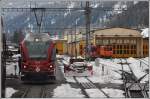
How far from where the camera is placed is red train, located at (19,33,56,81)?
40.0 feet

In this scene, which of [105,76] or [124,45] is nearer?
[105,76]

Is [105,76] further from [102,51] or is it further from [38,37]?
[102,51]

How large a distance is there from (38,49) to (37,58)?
0.35 m

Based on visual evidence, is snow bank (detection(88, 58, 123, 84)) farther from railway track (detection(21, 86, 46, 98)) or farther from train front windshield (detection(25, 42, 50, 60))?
railway track (detection(21, 86, 46, 98))

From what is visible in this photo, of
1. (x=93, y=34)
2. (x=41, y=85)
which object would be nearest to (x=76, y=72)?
(x=41, y=85)

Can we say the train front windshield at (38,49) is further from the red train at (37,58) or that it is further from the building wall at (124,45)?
the building wall at (124,45)

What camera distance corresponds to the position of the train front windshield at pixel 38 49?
12.6 meters

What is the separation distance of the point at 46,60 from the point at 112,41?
59.0 ft

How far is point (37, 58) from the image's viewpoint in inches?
493

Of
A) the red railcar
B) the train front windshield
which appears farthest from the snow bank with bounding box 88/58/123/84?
the red railcar

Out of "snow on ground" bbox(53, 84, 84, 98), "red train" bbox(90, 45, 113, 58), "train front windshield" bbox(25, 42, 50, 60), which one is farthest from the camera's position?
"red train" bbox(90, 45, 113, 58)

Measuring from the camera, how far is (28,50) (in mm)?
12594

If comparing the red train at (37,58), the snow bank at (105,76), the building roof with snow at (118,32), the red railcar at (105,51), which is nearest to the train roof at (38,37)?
the red train at (37,58)

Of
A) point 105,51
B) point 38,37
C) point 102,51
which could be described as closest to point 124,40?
point 105,51
